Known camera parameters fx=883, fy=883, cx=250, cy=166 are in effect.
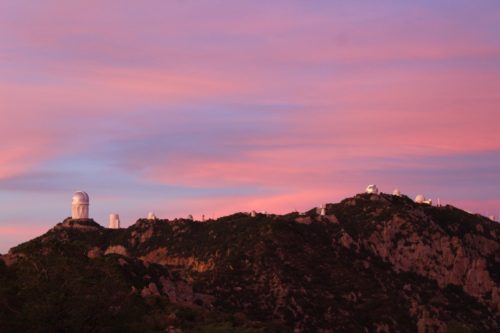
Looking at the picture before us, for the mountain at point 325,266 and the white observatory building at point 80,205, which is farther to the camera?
the white observatory building at point 80,205

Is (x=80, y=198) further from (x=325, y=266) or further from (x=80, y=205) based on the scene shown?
(x=325, y=266)

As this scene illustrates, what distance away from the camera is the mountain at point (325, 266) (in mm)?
113250

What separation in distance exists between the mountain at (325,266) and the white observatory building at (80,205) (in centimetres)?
253

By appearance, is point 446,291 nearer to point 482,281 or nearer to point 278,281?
point 482,281

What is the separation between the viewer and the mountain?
113250mm

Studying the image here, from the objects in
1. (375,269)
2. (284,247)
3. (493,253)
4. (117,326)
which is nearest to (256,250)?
(284,247)

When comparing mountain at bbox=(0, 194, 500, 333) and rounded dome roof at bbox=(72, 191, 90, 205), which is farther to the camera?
rounded dome roof at bbox=(72, 191, 90, 205)

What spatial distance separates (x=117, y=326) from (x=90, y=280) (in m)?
3.20

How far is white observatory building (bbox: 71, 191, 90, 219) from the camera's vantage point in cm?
15640

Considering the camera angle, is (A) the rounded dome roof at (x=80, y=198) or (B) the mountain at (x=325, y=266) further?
(A) the rounded dome roof at (x=80, y=198)


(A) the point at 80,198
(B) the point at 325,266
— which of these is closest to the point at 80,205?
(A) the point at 80,198

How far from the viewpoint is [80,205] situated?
156625 mm

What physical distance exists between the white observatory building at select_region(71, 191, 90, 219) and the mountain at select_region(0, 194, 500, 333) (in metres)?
2.53

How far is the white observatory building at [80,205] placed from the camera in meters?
156
